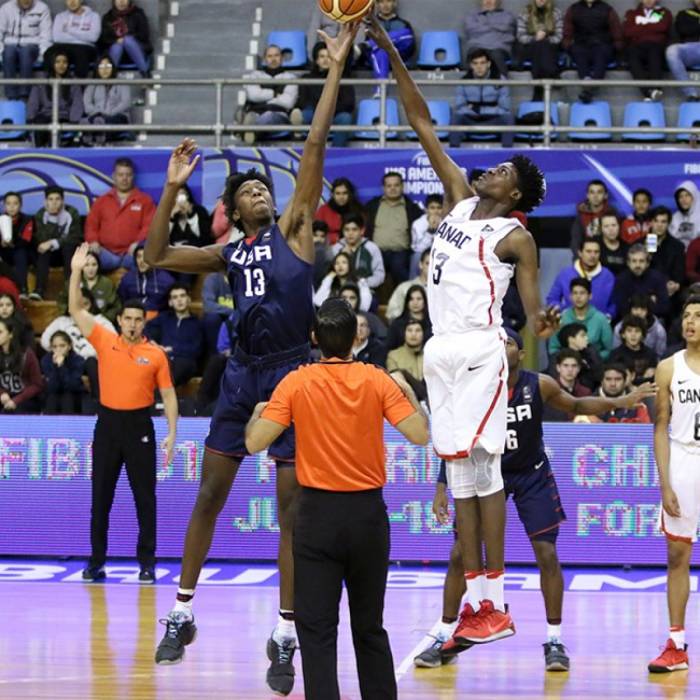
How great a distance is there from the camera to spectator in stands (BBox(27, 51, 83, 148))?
1922cm

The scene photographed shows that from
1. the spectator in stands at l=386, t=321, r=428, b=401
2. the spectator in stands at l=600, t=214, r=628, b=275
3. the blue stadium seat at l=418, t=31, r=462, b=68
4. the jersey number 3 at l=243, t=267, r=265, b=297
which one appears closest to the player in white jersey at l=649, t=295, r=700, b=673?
the jersey number 3 at l=243, t=267, r=265, b=297

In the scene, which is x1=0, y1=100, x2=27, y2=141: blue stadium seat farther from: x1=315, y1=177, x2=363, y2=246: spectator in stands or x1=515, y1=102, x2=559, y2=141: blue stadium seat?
x1=515, y1=102, x2=559, y2=141: blue stadium seat

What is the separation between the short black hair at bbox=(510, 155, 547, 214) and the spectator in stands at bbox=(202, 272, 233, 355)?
8.29 meters

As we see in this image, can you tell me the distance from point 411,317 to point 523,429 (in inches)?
240

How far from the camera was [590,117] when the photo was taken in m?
19.0

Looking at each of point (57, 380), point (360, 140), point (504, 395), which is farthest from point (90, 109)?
point (504, 395)

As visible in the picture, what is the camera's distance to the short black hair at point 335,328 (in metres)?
6.96

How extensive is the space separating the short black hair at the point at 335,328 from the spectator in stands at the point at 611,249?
9.97 metres

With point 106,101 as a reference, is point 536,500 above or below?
below

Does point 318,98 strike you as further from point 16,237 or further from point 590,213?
point 16,237

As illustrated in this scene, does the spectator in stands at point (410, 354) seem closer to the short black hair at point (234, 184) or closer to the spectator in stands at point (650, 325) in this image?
the spectator in stands at point (650, 325)

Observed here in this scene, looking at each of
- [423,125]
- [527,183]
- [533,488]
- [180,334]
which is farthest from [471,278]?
[180,334]

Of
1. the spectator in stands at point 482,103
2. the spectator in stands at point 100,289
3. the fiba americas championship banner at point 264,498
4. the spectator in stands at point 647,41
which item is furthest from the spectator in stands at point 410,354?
the spectator in stands at point 647,41

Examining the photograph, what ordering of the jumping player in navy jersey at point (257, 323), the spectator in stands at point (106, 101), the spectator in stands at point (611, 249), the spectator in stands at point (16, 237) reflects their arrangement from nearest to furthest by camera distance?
1. the jumping player in navy jersey at point (257, 323)
2. the spectator in stands at point (611, 249)
3. the spectator in stands at point (16, 237)
4. the spectator in stands at point (106, 101)
